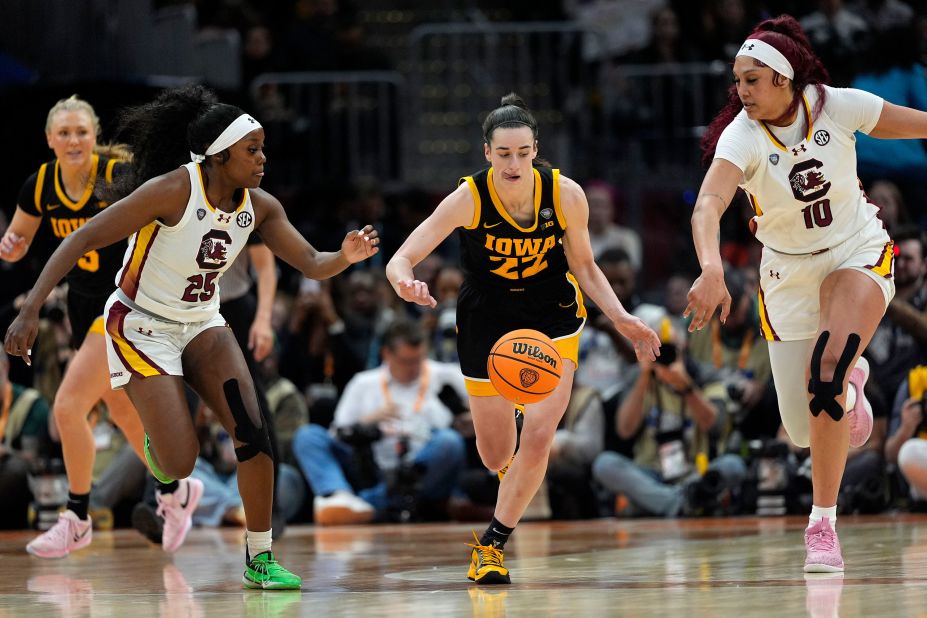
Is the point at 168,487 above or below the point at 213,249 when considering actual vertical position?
below

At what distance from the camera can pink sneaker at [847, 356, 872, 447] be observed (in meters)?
6.72

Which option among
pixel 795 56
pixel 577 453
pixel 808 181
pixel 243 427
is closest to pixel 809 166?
pixel 808 181

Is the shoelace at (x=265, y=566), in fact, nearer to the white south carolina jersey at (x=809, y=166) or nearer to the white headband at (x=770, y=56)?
the white south carolina jersey at (x=809, y=166)

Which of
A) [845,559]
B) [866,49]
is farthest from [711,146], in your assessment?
[866,49]

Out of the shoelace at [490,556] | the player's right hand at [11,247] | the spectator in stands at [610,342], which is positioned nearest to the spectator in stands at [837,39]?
the spectator in stands at [610,342]

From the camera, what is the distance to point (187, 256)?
6.30 meters

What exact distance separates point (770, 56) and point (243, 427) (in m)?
2.68

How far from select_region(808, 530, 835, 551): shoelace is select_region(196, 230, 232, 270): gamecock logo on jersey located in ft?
9.01

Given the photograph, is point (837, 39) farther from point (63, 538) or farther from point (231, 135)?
point (63, 538)

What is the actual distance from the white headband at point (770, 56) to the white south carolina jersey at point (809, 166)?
18cm

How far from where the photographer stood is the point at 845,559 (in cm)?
674

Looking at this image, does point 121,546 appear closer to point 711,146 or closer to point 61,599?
point 61,599

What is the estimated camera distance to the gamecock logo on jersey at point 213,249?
630 centimetres

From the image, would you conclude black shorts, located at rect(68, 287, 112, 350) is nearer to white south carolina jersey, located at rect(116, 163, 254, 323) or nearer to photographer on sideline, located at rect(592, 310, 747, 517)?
white south carolina jersey, located at rect(116, 163, 254, 323)
